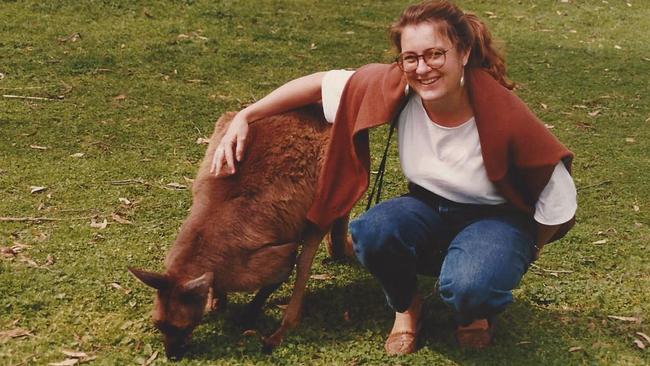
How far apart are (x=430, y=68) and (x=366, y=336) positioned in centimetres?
138

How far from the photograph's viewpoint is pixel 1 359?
3.57m


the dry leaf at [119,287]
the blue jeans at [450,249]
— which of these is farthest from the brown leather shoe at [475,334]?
the dry leaf at [119,287]

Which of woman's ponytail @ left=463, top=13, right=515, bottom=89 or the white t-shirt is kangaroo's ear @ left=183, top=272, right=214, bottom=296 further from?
woman's ponytail @ left=463, top=13, right=515, bottom=89

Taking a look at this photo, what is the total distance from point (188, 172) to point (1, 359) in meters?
2.38

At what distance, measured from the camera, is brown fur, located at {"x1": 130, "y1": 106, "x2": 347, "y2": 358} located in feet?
12.0

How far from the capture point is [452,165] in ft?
11.4

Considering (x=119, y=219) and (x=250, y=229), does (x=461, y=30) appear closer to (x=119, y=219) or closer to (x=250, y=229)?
(x=250, y=229)

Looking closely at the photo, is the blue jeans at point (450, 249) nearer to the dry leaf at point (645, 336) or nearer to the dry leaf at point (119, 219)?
the dry leaf at point (645, 336)

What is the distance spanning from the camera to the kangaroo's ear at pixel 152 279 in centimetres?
353

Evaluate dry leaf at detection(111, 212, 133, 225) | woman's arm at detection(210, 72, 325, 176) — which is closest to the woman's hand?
woman's arm at detection(210, 72, 325, 176)

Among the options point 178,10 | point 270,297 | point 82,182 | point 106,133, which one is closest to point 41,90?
point 106,133

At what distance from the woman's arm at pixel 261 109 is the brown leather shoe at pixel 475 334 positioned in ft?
4.24

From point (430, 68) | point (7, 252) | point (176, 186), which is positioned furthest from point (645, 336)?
point (7, 252)

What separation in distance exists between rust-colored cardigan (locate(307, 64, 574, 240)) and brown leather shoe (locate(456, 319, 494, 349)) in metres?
0.53
